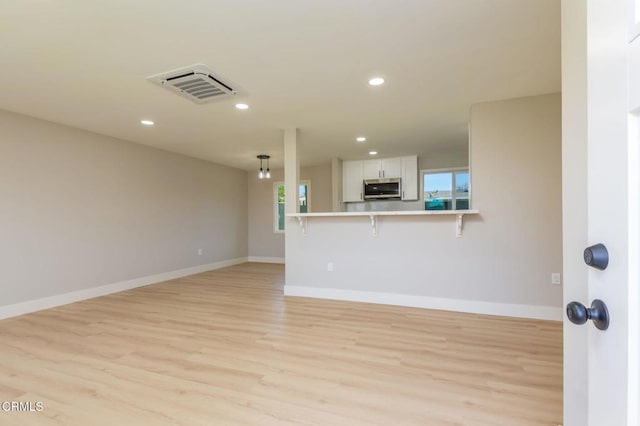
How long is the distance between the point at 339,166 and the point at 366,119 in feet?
8.40

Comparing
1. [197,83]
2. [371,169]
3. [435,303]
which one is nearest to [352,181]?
[371,169]

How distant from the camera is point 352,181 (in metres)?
6.32

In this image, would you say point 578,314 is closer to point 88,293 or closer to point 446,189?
point 88,293

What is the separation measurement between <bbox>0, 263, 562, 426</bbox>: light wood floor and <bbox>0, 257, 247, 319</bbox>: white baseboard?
6.3 inches

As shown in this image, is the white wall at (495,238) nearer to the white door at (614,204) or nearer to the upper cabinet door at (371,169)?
the upper cabinet door at (371,169)

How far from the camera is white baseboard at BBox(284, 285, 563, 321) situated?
3.13 m

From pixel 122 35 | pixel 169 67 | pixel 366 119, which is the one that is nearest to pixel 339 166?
pixel 366 119

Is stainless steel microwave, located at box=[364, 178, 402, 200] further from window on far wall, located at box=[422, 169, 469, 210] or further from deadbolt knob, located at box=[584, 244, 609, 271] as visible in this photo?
deadbolt knob, located at box=[584, 244, 609, 271]

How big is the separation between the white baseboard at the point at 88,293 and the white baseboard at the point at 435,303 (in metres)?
2.51

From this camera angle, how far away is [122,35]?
2.04 metres

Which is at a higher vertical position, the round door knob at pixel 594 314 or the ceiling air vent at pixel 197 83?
the ceiling air vent at pixel 197 83

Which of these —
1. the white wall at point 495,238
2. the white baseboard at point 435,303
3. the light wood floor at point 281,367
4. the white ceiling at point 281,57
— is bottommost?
the light wood floor at point 281,367

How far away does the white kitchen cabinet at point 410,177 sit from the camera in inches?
228

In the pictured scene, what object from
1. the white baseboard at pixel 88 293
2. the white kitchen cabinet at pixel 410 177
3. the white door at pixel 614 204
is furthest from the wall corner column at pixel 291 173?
the white door at pixel 614 204
